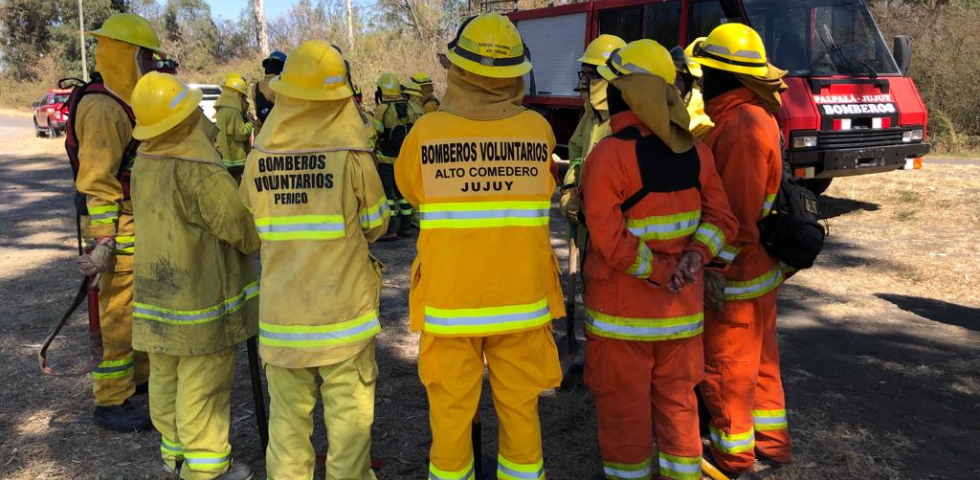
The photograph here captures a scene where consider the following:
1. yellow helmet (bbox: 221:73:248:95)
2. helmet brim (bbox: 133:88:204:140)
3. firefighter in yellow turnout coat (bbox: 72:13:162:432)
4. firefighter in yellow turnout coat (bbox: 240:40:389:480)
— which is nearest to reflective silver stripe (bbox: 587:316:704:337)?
firefighter in yellow turnout coat (bbox: 240:40:389:480)

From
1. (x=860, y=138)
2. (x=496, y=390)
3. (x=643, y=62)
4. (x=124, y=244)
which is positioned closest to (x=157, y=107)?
(x=124, y=244)

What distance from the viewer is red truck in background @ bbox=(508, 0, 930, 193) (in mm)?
7926

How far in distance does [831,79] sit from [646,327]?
661 cm

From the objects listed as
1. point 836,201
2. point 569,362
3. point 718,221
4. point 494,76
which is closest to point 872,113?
point 836,201

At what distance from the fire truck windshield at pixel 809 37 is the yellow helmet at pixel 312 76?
6.82 meters

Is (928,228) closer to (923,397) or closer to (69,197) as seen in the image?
(923,397)

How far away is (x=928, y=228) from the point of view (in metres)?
8.34

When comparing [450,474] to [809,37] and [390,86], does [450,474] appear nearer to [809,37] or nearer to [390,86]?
[390,86]

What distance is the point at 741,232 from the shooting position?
306 centimetres

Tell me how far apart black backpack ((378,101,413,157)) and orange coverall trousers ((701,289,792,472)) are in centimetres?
559

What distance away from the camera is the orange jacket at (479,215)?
2.60m

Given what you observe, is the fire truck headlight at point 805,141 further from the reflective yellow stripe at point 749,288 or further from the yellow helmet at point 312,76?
the yellow helmet at point 312,76

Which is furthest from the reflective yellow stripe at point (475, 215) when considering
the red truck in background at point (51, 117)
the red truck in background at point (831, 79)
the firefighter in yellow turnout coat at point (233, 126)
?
the red truck in background at point (51, 117)

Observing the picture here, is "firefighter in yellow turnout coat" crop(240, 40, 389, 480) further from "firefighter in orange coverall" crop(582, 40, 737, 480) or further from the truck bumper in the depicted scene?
the truck bumper
